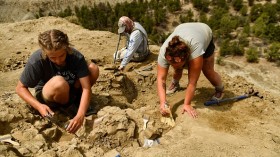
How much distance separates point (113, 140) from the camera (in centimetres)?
302

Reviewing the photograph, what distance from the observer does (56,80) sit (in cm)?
306

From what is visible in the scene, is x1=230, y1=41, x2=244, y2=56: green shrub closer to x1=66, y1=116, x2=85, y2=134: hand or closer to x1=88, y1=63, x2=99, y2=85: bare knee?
x1=88, y1=63, x2=99, y2=85: bare knee

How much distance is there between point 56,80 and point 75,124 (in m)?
0.44

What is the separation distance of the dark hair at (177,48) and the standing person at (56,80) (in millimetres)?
803

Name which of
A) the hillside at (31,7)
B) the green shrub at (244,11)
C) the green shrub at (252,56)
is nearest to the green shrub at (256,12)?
the green shrub at (244,11)

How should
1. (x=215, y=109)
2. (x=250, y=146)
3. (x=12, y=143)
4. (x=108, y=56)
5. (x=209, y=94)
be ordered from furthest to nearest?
(x=108, y=56) → (x=209, y=94) → (x=215, y=109) → (x=250, y=146) → (x=12, y=143)

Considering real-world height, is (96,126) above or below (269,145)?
above

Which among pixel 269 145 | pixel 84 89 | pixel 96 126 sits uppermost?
pixel 84 89

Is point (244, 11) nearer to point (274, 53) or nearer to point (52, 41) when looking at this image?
point (274, 53)

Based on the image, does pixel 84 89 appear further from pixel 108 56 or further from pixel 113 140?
pixel 108 56

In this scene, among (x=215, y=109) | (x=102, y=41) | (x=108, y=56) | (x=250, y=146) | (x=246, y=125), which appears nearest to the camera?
(x=250, y=146)

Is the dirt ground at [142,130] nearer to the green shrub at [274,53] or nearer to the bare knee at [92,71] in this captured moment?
the bare knee at [92,71]

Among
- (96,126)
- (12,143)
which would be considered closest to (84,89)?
(96,126)

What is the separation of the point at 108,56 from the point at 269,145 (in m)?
3.31
